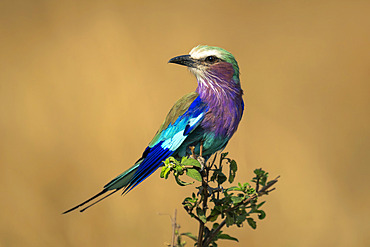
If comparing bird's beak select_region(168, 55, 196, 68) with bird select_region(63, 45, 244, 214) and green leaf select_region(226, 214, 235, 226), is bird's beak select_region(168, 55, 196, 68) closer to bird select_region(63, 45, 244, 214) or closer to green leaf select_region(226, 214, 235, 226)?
bird select_region(63, 45, 244, 214)

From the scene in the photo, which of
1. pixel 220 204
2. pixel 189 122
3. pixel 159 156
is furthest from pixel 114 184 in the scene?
pixel 220 204

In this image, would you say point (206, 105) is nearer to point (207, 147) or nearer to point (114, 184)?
point (207, 147)

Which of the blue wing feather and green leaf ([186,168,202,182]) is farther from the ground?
the blue wing feather

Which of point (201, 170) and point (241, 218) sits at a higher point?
point (201, 170)

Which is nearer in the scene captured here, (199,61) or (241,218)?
(241,218)

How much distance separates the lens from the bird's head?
1.14m

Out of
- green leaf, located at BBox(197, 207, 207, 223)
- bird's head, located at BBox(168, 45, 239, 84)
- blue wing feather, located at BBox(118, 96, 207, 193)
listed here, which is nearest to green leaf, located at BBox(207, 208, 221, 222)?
green leaf, located at BBox(197, 207, 207, 223)

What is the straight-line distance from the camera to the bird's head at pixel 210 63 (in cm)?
114

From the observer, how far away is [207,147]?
3.62ft

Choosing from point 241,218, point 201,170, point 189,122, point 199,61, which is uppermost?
point 199,61

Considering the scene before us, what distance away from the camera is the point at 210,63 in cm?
115

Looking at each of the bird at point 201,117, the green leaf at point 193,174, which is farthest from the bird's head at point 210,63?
the green leaf at point 193,174

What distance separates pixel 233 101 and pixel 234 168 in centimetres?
32

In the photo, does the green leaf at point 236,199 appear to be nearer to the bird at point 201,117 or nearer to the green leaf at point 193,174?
the green leaf at point 193,174
